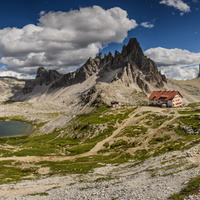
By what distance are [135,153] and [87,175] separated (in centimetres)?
2187

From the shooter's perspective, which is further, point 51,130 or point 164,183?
Result: point 51,130

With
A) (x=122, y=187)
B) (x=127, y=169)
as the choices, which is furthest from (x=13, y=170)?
(x=122, y=187)

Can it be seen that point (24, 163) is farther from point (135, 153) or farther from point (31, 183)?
point (135, 153)

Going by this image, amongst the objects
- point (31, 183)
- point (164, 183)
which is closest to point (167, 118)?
point (164, 183)

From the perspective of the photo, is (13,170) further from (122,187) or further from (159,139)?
(159,139)

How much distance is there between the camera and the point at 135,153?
181ft

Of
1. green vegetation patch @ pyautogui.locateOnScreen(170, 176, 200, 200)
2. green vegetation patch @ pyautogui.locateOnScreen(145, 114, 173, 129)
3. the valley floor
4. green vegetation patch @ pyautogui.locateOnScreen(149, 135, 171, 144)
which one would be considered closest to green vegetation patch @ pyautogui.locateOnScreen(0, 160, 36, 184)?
the valley floor

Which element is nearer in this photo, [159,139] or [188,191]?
[188,191]

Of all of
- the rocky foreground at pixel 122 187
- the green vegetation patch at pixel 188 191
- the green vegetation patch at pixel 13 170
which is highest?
the green vegetation patch at pixel 188 191

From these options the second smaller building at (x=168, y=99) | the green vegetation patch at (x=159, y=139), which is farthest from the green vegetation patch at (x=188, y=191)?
the second smaller building at (x=168, y=99)

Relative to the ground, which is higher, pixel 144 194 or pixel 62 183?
pixel 144 194

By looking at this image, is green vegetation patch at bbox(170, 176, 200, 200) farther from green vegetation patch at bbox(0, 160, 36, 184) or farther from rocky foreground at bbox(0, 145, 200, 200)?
green vegetation patch at bbox(0, 160, 36, 184)

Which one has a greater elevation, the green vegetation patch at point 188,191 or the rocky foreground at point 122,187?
the green vegetation patch at point 188,191

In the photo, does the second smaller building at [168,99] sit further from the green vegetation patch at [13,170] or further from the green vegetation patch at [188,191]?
the green vegetation patch at [188,191]
